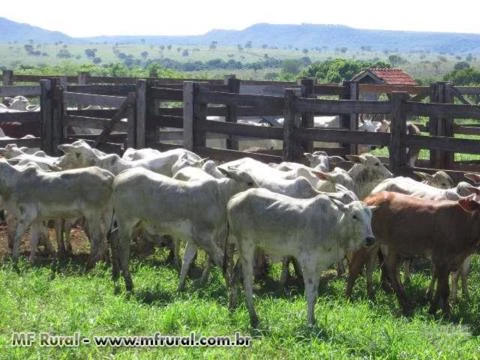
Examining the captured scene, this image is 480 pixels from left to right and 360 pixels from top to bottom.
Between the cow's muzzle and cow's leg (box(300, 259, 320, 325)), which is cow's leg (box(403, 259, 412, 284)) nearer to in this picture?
the cow's muzzle

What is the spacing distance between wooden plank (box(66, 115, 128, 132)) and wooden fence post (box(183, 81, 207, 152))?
1758mm

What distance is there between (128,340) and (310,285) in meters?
2.01

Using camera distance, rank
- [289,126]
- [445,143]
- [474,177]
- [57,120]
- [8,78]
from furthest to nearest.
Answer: [8,78]
[57,120]
[289,126]
[445,143]
[474,177]

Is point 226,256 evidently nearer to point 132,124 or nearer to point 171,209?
point 171,209

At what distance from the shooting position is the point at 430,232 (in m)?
9.57

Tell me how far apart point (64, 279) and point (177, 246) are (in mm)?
1871

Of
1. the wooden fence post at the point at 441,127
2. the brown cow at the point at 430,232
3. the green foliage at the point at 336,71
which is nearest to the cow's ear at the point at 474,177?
the brown cow at the point at 430,232

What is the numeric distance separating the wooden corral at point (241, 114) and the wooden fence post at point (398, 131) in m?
0.02

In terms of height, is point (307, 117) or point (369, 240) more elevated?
point (307, 117)

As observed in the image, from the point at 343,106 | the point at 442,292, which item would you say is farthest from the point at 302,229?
the point at 343,106

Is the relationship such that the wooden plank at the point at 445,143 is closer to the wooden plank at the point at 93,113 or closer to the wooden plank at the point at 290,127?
the wooden plank at the point at 290,127

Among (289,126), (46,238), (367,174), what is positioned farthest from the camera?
(289,126)

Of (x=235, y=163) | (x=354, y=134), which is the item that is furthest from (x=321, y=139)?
(x=235, y=163)

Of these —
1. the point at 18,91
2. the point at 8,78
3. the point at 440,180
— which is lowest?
the point at 440,180
